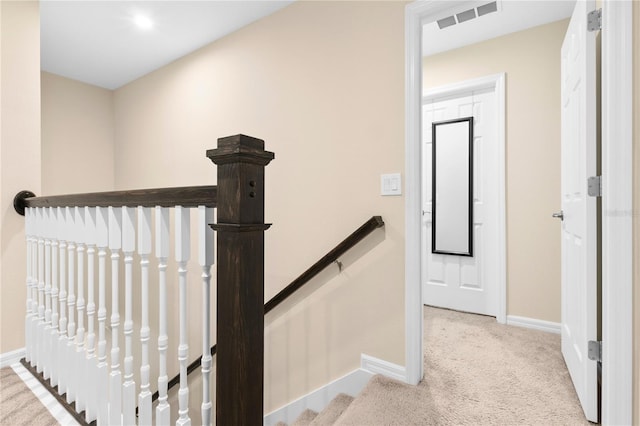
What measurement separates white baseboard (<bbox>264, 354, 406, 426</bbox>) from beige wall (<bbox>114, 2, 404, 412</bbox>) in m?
0.04

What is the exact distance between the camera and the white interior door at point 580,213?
143 centimetres

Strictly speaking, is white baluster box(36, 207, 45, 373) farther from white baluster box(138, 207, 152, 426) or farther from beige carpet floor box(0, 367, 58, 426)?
white baluster box(138, 207, 152, 426)

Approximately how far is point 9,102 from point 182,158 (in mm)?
1310

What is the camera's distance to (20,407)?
1482mm

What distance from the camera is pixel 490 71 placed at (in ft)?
9.32

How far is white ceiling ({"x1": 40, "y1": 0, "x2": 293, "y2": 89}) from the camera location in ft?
7.82

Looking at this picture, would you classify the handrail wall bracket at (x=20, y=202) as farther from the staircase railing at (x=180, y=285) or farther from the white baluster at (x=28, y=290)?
the staircase railing at (x=180, y=285)

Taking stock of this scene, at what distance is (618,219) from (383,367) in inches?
50.7

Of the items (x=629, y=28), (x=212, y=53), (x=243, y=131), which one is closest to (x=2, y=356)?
(x=243, y=131)

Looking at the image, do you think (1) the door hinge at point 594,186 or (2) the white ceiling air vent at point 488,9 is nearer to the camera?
(1) the door hinge at point 594,186

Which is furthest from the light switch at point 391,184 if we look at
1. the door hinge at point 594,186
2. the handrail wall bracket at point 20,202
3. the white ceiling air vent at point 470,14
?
the handrail wall bracket at point 20,202

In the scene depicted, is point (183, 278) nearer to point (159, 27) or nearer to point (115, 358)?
point (115, 358)

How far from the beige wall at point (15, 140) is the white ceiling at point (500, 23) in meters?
2.67

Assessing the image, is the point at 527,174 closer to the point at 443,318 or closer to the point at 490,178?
the point at 490,178
